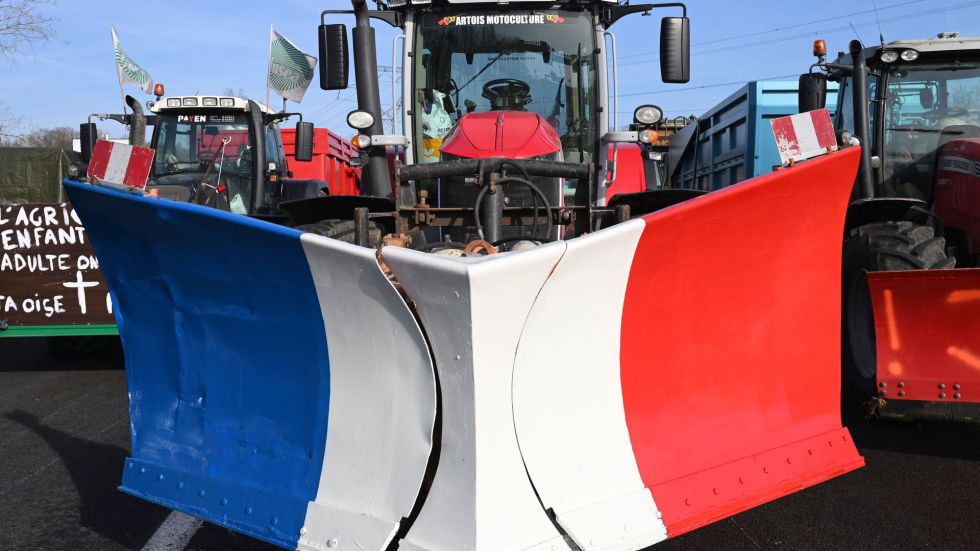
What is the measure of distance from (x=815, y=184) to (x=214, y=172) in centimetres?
863

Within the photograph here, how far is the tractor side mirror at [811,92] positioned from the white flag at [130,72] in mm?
7435

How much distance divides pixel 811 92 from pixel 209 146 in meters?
7.35

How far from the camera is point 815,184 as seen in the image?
2969 mm

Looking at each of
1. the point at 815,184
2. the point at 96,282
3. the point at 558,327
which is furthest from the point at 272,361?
the point at 96,282

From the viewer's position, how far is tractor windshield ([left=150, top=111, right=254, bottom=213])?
10414mm

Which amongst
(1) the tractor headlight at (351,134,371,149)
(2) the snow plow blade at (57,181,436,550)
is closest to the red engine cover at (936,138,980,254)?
(1) the tractor headlight at (351,134,371,149)

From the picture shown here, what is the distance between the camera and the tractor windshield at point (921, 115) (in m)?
6.07

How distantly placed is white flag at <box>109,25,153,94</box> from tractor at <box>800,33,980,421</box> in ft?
24.7

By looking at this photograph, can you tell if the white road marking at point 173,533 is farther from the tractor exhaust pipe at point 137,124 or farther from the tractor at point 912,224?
the tractor exhaust pipe at point 137,124

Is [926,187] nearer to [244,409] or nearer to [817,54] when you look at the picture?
[817,54]

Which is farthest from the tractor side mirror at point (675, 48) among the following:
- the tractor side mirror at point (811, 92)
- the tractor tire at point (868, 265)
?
the tractor tire at point (868, 265)

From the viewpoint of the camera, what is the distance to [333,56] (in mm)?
5227

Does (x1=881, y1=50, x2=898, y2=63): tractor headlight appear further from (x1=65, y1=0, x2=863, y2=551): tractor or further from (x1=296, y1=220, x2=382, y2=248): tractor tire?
(x1=296, y1=220, x2=382, y2=248): tractor tire

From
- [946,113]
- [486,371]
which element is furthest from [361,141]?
[946,113]
